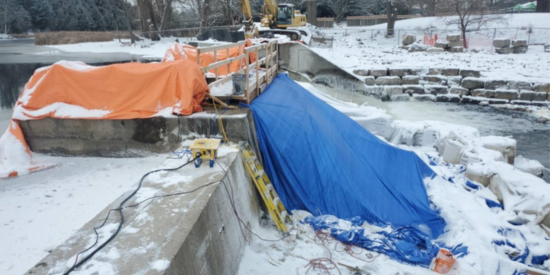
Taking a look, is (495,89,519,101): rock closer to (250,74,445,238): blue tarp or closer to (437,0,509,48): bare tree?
(437,0,509,48): bare tree

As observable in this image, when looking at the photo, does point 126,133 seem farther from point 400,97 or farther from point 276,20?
point 276,20

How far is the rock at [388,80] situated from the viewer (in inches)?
623

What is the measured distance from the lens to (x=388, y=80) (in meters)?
15.8

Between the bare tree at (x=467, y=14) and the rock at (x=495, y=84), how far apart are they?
32.3 ft

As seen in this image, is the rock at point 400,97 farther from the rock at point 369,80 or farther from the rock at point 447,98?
the rock at point 447,98

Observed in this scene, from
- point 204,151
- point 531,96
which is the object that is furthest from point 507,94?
point 204,151

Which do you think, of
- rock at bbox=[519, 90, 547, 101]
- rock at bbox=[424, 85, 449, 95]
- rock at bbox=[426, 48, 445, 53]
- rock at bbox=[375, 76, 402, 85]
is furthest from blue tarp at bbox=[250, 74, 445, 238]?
rock at bbox=[426, 48, 445, 53]

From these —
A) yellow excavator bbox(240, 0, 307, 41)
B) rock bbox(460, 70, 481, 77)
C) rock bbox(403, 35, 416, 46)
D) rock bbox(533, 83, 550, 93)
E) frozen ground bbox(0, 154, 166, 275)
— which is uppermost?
yellow excavator bbox(240, 0, 307, 41)

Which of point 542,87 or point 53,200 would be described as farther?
point 542,87

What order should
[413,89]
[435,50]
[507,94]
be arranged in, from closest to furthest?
[507,94] → [413,89] → [435,50]

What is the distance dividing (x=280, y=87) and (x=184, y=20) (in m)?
46.8

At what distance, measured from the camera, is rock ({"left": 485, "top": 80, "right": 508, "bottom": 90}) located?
14.9m

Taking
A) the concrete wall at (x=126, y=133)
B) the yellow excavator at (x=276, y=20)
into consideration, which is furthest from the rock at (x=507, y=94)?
the concrete wall at (x=126, y=133)

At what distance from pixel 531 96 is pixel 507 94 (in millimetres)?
842
